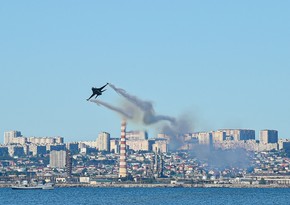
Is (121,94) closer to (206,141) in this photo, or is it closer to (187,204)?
(187,204)

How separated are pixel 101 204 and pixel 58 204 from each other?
8.86 m

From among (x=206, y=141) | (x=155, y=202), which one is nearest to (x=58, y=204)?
(x=155, y=202)

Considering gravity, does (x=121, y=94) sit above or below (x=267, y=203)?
above

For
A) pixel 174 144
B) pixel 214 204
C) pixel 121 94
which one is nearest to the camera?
pixel 121 94

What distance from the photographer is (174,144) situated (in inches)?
5074

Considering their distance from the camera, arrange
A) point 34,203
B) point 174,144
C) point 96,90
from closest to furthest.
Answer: point 96,90 < point 174,144 < point 34,203

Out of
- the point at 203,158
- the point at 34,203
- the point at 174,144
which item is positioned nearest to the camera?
the point at 174,144

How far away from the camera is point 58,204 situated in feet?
466

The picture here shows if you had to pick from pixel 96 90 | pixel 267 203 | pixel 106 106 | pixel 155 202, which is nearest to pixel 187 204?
pixel 155 202

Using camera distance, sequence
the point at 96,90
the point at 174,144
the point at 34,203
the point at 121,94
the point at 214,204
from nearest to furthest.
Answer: the point at 96,90 < the point at 121,94 < the point at 174,144 < the point at 214,204 < the point at 34,203

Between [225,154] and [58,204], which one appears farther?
[225,154]

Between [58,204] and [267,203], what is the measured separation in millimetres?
26185

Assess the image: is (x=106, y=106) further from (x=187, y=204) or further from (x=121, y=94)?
(x=187, y=204)

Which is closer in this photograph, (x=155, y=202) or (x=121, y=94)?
(x=121, y=94)
